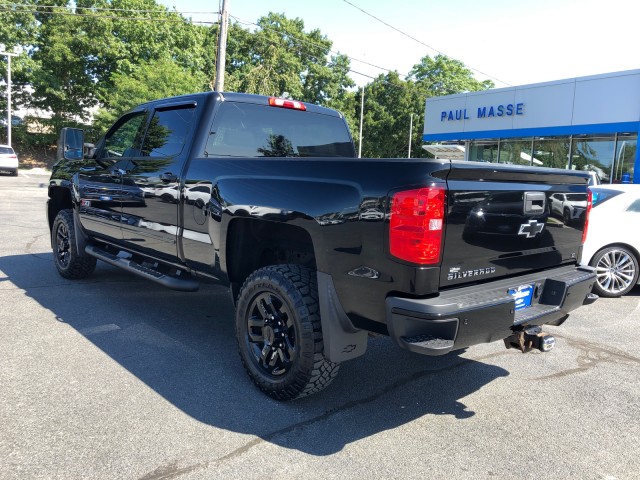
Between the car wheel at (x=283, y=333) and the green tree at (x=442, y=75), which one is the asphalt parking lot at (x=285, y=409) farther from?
the green tree at (x=442, y=75)

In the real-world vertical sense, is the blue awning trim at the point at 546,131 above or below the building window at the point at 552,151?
above

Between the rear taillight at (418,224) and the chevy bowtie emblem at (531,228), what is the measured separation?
2.55 feet

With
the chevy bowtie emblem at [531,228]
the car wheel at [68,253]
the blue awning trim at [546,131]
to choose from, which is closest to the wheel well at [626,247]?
the chevy bowtie emblem at [531,228]

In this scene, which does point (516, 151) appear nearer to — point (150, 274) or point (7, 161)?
point (150, 274)

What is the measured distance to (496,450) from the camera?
279 cm

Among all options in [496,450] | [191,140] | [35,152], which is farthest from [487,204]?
[35,152]

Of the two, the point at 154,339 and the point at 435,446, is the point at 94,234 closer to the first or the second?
the point at 154,339

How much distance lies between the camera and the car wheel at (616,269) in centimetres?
653

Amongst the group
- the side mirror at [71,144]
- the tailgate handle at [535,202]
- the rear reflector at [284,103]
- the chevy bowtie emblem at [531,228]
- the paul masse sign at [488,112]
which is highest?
the paul masse sign at [488,112]

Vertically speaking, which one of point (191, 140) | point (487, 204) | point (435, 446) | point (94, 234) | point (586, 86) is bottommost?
point (435, 446)

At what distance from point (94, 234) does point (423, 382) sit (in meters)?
3.90

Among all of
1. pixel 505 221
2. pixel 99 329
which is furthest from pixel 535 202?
pixel 99 329

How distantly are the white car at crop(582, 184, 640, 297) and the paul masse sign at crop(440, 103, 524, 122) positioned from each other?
13973mm

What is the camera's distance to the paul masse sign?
769 inches
